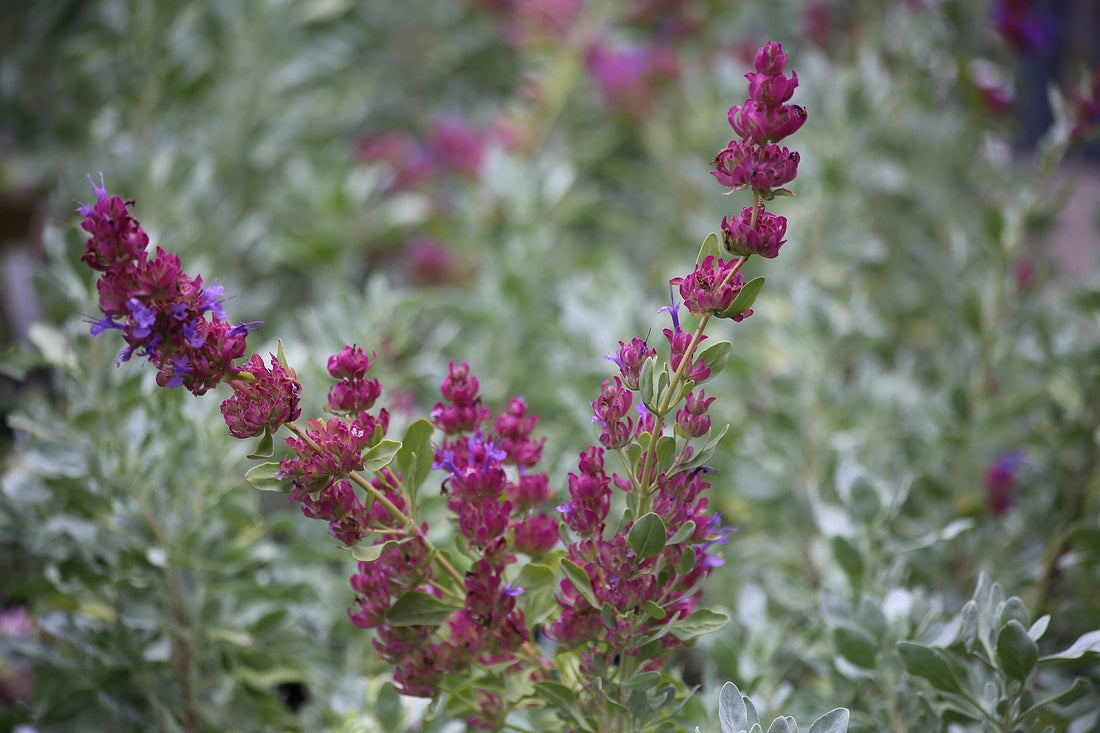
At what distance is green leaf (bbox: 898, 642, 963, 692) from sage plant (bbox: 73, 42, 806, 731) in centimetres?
15

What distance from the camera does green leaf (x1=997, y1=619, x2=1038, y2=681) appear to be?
0.57 metres

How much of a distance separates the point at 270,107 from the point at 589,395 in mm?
883

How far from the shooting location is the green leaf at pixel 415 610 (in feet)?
1.75

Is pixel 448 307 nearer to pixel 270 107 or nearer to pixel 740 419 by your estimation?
pixel 740 419

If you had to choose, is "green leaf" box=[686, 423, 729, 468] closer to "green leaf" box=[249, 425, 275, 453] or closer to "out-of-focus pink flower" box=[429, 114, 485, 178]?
"green leaf" box=[249, 425, 275, 453]

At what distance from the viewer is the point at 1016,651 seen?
0.58m

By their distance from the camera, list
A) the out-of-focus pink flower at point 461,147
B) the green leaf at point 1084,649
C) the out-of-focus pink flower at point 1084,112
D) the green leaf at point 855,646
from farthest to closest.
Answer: the out-of-focus pink flower at point 461,147, the out-of-focus pink flower at point 1084,112, the green leaf at point 855,646, the green leaf at point 1084,649

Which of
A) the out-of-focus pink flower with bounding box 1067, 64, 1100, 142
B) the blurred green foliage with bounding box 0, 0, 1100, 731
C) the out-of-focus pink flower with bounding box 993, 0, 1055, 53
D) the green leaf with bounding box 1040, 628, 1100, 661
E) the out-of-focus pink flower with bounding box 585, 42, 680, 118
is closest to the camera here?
the green leaf with bounding box 1040, 628, 1100, 661

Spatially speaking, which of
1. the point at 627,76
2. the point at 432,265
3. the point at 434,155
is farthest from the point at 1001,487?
the point at 434,155

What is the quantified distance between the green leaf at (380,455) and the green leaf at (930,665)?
0.35 meters

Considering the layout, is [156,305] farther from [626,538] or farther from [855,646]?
[855,646]

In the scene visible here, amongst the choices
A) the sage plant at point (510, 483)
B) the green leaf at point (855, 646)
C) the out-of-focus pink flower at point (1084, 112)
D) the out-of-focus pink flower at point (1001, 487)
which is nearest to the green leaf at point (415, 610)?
the sage plant at point (510, 483)

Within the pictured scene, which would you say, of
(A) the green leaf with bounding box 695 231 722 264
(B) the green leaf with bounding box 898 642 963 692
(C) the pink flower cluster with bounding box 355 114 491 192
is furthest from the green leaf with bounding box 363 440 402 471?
(C) the pink flower cluster with bounding box 355 114 491 192

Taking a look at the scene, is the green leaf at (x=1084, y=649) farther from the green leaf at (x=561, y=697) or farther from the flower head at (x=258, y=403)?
the flower head at (x=258, y=403)
